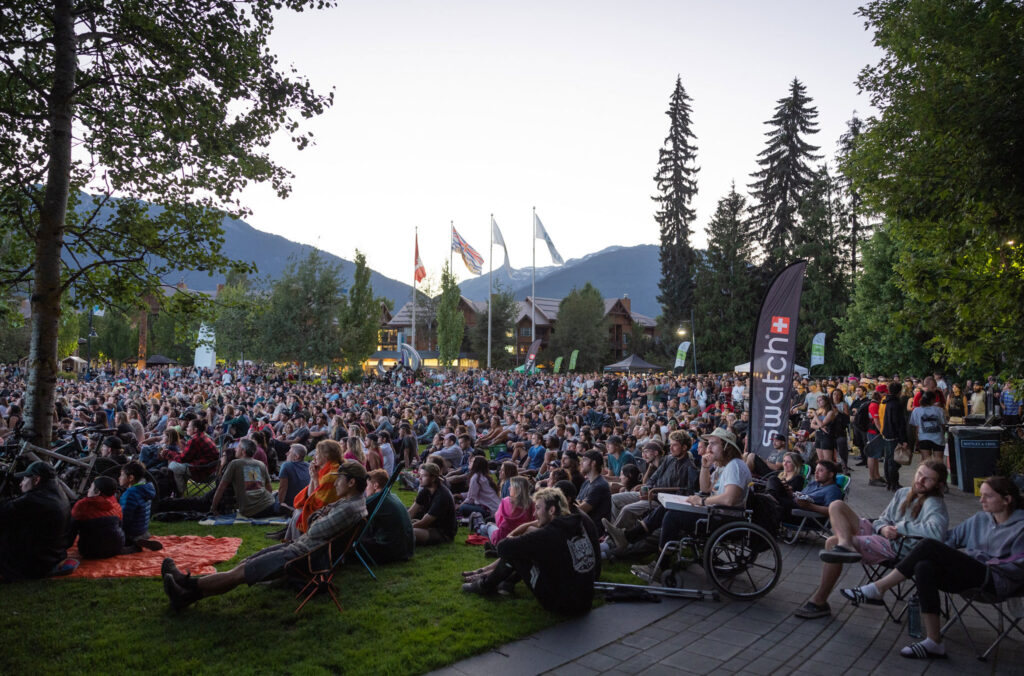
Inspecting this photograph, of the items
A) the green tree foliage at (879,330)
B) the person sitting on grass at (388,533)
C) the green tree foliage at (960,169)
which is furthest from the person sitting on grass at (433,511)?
the green tree foliage at (879,330)

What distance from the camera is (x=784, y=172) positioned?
40.6 meters

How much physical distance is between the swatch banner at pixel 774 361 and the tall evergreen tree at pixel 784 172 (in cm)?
3371

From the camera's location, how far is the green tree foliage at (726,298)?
132 ft

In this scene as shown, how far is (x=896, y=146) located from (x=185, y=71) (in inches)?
381

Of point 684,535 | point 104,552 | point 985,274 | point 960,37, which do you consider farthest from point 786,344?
point 104,552

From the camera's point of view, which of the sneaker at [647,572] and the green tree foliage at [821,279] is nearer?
the sneaker at [647,572]

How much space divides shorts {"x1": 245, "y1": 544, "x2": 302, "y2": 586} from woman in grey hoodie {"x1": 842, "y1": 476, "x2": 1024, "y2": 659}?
4.56 meters

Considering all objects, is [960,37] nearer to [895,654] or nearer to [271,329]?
[895,654]

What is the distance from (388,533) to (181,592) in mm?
2051

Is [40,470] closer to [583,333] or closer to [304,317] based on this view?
[304,317]

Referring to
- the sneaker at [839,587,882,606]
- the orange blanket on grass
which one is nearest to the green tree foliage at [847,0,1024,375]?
the sneaker at [839,587,882,606]

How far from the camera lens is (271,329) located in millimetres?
37750

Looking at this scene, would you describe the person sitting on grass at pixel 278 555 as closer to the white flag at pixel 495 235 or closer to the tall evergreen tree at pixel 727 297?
the white flag at pixel 495 235

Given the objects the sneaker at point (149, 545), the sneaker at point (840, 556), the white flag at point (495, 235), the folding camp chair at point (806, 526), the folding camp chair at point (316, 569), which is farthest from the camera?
the white flag at point (495, 235)
